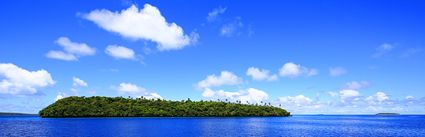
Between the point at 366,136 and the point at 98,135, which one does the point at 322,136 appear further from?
the point at 98,135

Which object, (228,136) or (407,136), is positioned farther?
(407,136)

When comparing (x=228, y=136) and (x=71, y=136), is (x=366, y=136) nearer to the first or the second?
(x=228, y=136)

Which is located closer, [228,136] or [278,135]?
[228,136]

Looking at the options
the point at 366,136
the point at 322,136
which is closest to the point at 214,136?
the point at 322,136

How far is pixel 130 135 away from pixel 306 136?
1523 inches

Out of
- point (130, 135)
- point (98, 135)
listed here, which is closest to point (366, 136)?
point (130, 135)

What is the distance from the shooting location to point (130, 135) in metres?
97.6

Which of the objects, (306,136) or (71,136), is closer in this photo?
(71,136)

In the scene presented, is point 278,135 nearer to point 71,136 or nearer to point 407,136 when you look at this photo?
point 407,136

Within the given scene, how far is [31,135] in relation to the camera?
315 feet

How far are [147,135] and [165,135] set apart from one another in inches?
165

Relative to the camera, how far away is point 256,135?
3900 inches

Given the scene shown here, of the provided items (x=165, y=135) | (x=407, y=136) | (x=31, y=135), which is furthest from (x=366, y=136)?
(x=31, y=135)

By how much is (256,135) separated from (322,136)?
14.7m
